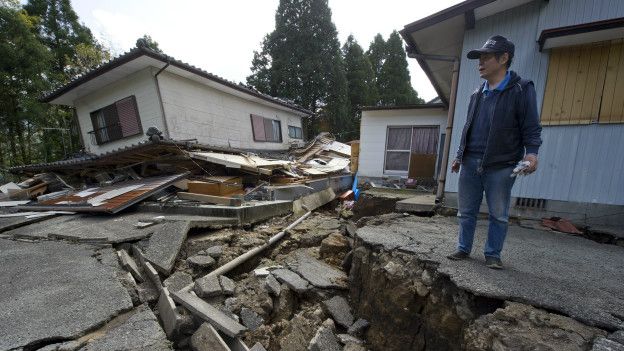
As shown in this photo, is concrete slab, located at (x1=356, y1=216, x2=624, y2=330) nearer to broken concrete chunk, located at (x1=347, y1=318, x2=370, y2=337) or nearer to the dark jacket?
broken concrete chunk, located at (x1=347, y1=318, x2=370, y2=337)

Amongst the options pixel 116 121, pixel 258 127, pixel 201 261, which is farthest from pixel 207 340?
pixel 258 127

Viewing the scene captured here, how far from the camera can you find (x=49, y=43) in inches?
616

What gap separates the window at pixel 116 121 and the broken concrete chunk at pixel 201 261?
738cm

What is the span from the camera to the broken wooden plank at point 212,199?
18.2ft

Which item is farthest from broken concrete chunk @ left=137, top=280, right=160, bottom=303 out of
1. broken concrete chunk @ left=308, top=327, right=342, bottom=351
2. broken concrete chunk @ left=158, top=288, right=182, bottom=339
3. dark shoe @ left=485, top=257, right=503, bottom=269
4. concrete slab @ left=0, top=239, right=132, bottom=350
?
dark shoe @ left=485, top=257, right=503, bottom=269

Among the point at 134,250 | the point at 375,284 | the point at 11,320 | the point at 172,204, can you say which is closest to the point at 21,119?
the point at 172,204

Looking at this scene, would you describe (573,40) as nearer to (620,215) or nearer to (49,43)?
(620,215)

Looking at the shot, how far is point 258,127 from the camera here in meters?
12.7

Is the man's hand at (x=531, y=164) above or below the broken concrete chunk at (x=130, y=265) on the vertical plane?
above

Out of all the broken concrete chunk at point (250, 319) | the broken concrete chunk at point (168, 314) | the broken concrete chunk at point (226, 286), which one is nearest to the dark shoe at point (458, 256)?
the broken concrete chunk at point (250, 319)

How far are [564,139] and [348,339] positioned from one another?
4.87 metres

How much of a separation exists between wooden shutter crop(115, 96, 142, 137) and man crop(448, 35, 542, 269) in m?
10.4

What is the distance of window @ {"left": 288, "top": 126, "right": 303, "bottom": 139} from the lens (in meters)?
15.6

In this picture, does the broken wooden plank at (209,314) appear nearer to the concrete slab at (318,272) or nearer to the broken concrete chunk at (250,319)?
the broken concrete chunk at (250,319)
